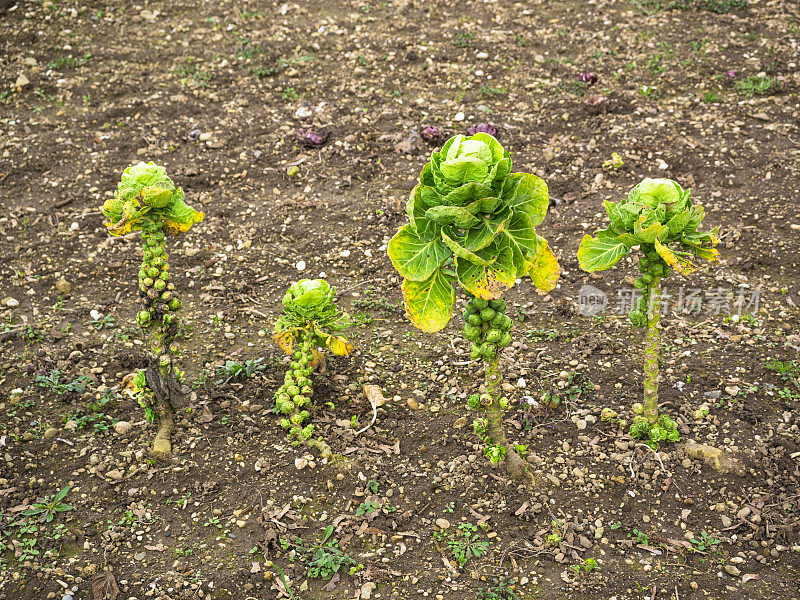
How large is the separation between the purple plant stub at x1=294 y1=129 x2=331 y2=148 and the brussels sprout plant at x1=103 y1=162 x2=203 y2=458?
259 centimetres

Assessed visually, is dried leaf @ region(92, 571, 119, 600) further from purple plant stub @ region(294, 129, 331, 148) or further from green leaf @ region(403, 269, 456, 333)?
purple plant stub @ region(294, 129, 331, 148)

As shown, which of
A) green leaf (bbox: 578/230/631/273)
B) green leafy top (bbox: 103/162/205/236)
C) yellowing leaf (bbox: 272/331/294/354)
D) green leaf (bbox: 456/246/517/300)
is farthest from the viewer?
yellowing leaf (bbox: 272/331/294/354)

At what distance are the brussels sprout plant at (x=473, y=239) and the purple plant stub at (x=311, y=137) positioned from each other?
330 cm

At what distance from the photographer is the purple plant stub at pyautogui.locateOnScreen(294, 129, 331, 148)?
6520 millimetres

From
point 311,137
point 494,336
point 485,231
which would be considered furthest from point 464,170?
point 311,137

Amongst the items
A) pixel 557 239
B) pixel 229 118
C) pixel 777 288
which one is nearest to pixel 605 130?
pixel 557 239

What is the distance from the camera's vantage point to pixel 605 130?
6488 millimetres

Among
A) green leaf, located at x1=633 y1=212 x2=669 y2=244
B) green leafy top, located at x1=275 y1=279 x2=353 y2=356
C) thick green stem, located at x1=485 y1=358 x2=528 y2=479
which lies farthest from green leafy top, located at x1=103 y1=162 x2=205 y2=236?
green leaf, located at x1=633 y1=212 x2=669 y2=244

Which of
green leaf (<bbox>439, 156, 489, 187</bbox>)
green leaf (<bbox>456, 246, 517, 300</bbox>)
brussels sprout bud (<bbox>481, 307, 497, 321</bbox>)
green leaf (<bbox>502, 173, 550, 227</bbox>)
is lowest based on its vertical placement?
brussels sprout bud (<bbox>481, 307, 497, 321</bbox>)

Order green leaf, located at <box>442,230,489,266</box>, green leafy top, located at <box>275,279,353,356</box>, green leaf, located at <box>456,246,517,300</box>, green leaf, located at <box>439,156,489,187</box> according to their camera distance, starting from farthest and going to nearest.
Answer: green leafy top, located at <box>275,279,353,356</box>, green leaf, located at <box>456,246,517,300</box>, green leaf, located at <box>442,230,489,266</box>, green leaf, located at <box>439,156,489,187</box>

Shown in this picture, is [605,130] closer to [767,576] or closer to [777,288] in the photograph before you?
[777,288]

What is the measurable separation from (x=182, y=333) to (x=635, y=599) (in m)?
3.11

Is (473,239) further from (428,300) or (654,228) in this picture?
(654,228)

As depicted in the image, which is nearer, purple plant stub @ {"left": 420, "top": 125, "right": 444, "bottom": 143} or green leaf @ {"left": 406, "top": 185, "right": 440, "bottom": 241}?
green leaf @ {"left": 406, "top": 185, "right": 440, "bottom": 241}
